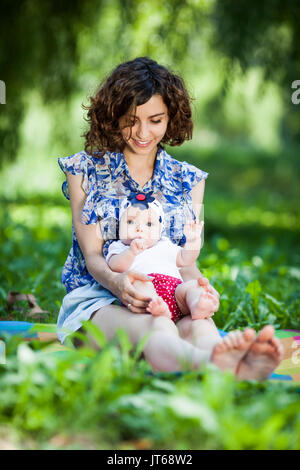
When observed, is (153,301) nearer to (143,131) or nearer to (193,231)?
(193,231)

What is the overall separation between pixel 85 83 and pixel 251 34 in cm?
262

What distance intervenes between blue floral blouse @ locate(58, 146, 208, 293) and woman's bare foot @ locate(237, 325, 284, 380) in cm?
83

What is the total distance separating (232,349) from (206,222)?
5255 millimetres

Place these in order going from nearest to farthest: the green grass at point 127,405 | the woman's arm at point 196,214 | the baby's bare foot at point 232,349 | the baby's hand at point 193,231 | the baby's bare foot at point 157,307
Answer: the green grass at point 127,405 → the baby's bare foot at point 232,349 → the baby's bare foot at point 157,307 → the baby's hand at point 193,231 → the woman's arm at point 196,214

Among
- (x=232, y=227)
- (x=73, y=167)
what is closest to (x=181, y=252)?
(x=73, y=167)

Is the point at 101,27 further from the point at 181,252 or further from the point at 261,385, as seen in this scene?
the point at 261,385

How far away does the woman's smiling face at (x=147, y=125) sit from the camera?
2.59 m

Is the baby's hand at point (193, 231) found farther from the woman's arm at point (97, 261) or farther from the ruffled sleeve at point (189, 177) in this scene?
the ruffled sleeve at point (189, 177)

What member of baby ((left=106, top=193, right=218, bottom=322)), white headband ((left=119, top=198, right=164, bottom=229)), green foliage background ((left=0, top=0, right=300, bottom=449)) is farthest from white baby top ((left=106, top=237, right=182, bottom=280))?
green foliage background ((left=0, top=0, right=300, bottom=449))

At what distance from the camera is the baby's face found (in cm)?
251

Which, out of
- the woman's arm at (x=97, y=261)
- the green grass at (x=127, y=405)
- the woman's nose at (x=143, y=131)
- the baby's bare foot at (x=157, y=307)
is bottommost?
the green grass at (x=127, y=405)

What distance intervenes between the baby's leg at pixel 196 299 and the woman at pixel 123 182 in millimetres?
31

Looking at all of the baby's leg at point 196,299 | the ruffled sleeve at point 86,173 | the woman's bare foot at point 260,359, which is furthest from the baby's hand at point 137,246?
the woman's bare foot at point 260,359

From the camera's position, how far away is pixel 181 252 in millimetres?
2578
